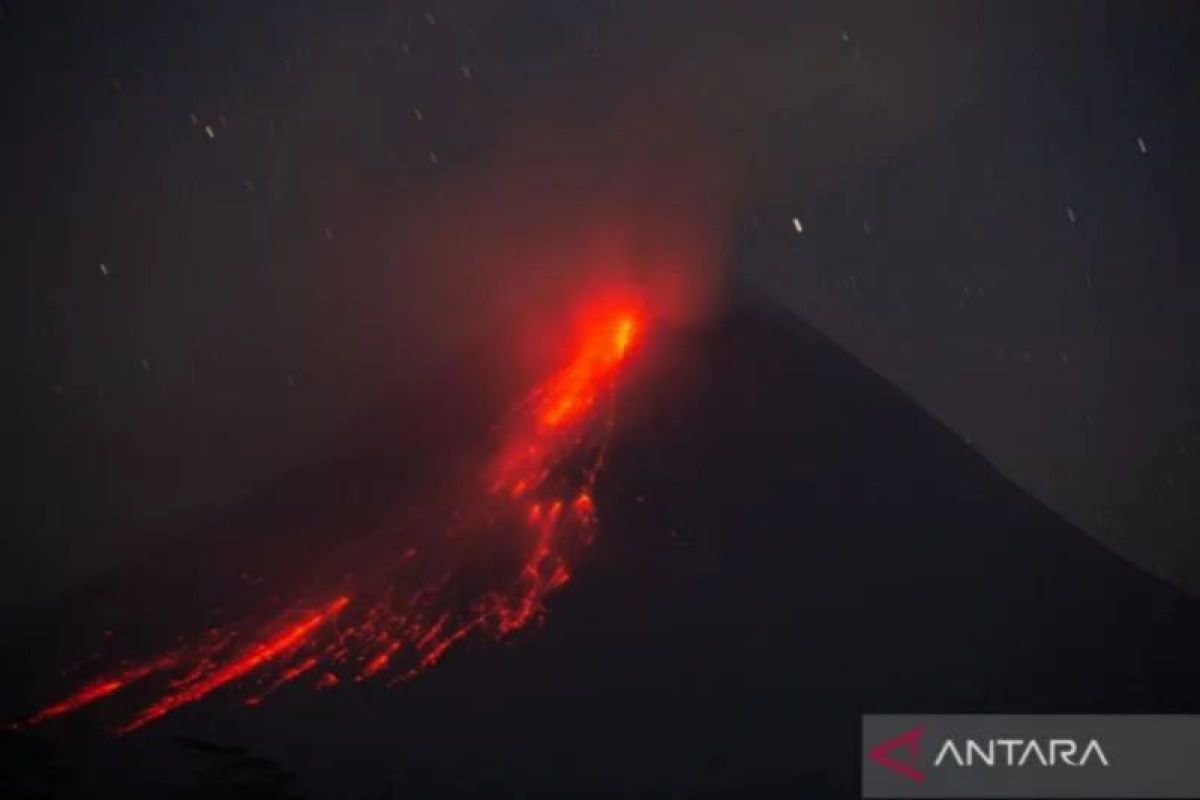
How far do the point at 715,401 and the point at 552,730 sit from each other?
39.1 ft

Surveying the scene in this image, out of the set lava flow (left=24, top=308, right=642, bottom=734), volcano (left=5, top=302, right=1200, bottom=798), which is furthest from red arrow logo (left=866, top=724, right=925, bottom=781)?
lava flow (left=24, top=308, right=642, bottom=734)

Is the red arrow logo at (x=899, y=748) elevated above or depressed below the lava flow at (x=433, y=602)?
below

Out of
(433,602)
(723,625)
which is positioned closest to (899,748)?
(723,625)

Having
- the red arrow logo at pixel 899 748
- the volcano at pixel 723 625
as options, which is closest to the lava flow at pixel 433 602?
the volcano at pixel 723 625

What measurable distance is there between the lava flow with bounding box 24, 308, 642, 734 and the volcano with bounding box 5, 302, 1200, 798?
49 centimetres

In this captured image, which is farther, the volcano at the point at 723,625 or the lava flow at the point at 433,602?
the lava flow at the point at 433,602

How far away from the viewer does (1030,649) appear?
47.5 feet

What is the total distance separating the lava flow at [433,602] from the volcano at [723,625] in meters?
0.49

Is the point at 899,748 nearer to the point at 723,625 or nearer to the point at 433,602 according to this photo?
the point at 723,625

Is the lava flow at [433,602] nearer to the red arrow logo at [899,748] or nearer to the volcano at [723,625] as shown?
the volcano at [723,625]

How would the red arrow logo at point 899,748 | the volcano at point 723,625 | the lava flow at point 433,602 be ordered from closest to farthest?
the red arrow logo at point 899,748, the volcano at point 723,625, the lava flow at point 433,602

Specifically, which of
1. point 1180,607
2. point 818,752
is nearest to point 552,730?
point 818,752

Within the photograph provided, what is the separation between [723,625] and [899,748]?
A: 673cm

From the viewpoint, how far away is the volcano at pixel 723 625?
10180 millimetres
